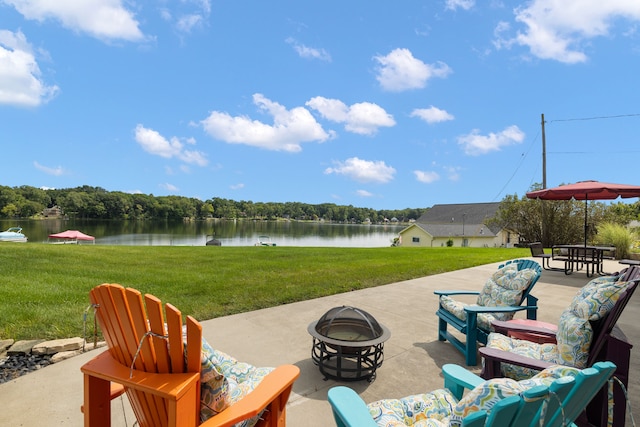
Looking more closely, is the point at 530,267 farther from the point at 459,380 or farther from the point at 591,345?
the point at 459,380

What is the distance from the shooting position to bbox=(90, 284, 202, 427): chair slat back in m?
1.41

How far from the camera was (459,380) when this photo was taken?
70.7 inches

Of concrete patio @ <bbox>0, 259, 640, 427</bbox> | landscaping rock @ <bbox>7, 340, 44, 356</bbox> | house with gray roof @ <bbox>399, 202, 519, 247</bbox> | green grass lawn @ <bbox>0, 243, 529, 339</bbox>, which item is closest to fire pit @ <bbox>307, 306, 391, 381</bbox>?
concrete patio @ <bbox>0, 259, 640, 427</bbox>

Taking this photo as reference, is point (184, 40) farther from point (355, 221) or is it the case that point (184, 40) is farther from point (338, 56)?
point (355, 221)

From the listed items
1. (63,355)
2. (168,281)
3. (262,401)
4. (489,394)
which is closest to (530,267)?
(489,394)

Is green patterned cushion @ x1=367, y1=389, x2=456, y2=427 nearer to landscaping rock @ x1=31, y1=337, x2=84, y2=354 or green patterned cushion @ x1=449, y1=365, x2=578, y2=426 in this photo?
green patterned cushion @ x1=449, y1=365, x2=578, y2=426

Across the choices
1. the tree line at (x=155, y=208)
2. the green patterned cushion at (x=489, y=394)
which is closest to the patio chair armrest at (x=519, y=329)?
the green patterned cushion at (x=489, y=394)

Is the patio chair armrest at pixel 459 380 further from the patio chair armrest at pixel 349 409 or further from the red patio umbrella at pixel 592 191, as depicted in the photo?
the red patio umbrella at pixel 592 191

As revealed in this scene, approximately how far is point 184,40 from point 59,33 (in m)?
3.96

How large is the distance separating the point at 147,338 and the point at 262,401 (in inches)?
23.1

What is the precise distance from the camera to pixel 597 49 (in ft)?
40.1

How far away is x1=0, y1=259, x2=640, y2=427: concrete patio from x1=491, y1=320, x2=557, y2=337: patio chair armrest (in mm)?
526

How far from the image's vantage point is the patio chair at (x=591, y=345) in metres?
2.03

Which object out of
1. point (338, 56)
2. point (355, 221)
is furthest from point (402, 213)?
point (338, 56)
